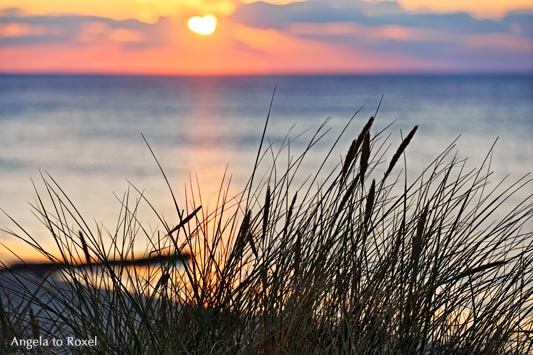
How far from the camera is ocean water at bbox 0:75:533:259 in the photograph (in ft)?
33.4

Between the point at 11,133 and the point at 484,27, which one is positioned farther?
the point at 484,27

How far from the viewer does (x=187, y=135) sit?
23.3 metres

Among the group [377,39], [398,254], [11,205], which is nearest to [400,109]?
[377,39]

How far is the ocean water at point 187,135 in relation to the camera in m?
10.2

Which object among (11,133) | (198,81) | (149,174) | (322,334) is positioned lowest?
(322,334)

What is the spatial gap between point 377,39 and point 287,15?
4.89 metres

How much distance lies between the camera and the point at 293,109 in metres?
38.0

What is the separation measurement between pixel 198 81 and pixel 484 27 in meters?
39.4

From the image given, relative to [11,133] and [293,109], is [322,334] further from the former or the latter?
[293,109]

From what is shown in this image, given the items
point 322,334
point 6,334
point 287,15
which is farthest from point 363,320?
point 287,15

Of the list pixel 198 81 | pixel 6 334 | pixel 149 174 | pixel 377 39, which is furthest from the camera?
pixel 198 81

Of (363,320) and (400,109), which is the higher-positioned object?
(400,109)

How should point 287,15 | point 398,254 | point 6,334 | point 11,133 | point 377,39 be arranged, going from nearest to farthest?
point 6,334 → point 398,254 → point 11,133 → point 287,15 → point 377,39

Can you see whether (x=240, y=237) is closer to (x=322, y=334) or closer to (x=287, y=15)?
(x=322, y=334)
